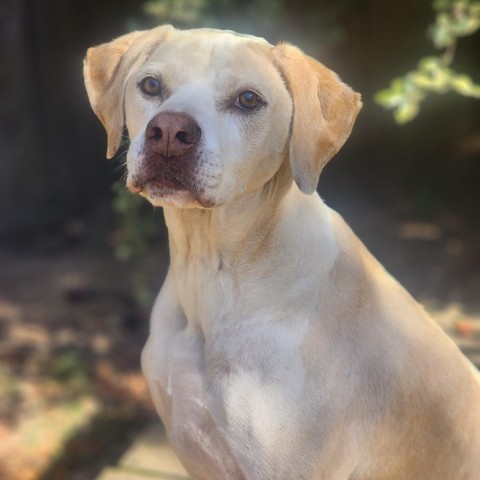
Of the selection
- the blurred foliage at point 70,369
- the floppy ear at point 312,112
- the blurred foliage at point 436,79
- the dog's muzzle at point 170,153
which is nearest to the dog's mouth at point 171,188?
the dog's muzzle at point 170,153

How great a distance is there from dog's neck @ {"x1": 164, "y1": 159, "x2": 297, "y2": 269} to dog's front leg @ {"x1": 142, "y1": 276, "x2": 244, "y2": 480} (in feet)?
0.67

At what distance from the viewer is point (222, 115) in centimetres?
200

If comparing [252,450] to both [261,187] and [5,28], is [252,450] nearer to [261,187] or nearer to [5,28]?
[261,187]

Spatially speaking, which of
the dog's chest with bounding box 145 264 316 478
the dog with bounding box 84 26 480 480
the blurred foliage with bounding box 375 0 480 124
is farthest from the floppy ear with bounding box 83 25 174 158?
the blurred foliage with bounding box 375 0 480 124

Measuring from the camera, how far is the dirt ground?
3865mm

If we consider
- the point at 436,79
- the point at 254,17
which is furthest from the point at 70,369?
the point at 436,79

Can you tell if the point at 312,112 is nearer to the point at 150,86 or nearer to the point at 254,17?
the point at 150,86

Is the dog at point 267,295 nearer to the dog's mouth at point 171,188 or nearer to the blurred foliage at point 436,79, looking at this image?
the dog's mouth at point 171,188

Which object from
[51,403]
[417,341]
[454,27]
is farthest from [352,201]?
[417,341]

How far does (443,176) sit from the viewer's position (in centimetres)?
665

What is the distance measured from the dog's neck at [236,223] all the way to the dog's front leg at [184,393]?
0.67 feet

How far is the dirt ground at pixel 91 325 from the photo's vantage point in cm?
387

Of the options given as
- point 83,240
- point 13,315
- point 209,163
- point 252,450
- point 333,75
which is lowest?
point 252,450

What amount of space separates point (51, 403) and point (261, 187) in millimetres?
2380
